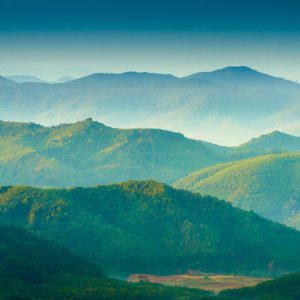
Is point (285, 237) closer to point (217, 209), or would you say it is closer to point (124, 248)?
point (217, 209)

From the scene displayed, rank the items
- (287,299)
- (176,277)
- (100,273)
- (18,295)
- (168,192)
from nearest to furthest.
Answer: (18,295)
(287,299)
(100,273)
(176,277)
(168,192)

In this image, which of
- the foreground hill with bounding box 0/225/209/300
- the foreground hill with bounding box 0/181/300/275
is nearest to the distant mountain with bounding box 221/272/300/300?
the foreground hill with bounding box 0/225/209/300

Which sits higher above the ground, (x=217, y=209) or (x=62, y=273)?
(x=217, y=209)

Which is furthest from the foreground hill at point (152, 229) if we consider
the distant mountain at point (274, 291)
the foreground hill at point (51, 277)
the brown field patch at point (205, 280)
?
the distant mountain at point (274, 291)

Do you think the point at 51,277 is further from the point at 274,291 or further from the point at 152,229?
the point at 152,229

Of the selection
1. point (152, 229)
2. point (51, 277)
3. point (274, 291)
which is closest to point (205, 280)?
point (152, 229)

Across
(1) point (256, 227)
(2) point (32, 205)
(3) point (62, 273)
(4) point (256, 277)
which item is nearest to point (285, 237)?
(1) point (256, 227)

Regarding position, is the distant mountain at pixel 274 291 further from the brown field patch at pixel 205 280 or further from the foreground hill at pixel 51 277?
the brown field patch at pixel 205 280
